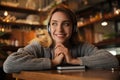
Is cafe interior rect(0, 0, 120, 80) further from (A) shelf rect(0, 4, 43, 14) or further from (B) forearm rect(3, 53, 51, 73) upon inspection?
(B) forearm rect(3, 53, 51, 73)

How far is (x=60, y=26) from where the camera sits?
1.32 m

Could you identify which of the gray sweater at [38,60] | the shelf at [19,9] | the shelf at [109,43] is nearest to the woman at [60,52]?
the gray sweater at [38,60]

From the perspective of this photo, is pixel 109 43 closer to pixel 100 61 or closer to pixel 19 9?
pixel 100 61

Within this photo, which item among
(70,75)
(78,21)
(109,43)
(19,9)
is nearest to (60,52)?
(70,75)

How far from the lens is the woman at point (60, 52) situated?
3.54ft

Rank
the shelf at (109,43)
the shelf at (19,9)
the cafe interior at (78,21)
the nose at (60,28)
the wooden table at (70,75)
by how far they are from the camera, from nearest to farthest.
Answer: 1. the wooden table at (70,75)
2. the nose at (60,28)
3. the shelf at (109,43)
4. the cafe interior at (78,21)
5. the shelf at (19,9)

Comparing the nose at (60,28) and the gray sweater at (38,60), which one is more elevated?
the nose at (60,28)

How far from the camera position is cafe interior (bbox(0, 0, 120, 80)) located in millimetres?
3260

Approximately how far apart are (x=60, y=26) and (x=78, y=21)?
2829mm

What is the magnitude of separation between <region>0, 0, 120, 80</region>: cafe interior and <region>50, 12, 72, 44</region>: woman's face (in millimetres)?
1675

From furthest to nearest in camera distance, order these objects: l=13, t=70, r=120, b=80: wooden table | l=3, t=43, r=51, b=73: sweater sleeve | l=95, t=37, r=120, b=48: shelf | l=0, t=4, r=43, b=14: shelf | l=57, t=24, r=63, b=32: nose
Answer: l=0, t=4, r=43, b=14: shelf < l=95, t=37, r=120, b=48: shelf < l=57, t=24, r=63, b=32: nose < l=3, t=43, r=51, b=73: sweater sleeve < l=13, t=70, r=120, b=80: wooden table

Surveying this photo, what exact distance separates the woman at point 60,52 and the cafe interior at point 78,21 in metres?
1.65

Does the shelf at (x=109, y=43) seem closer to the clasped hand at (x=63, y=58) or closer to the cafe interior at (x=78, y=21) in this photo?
the cafe interior at (x=78, y=21)

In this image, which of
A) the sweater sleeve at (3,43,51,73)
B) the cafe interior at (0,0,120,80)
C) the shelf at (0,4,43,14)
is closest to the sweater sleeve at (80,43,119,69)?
the sweater sleeve at (3,43,51,73)
